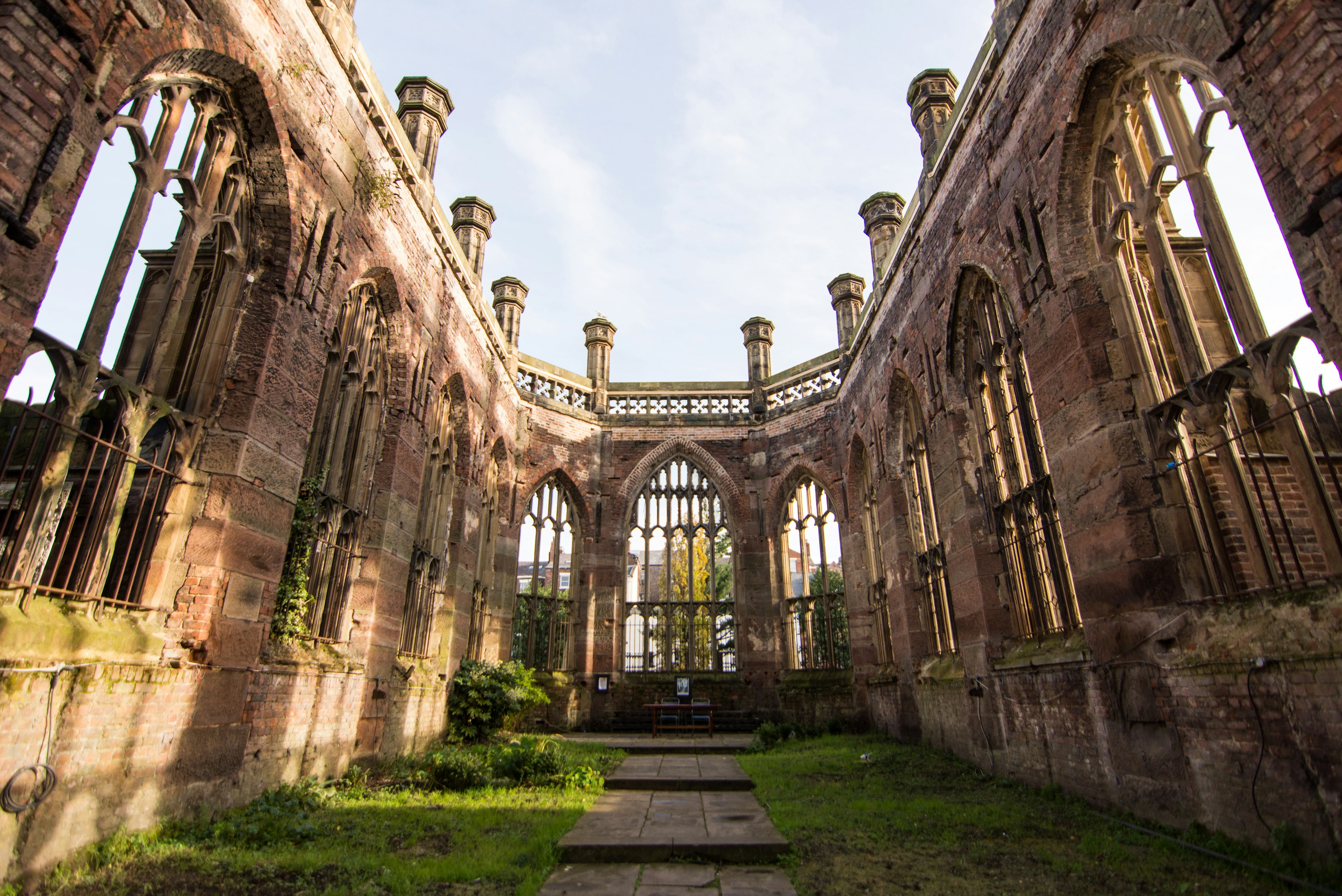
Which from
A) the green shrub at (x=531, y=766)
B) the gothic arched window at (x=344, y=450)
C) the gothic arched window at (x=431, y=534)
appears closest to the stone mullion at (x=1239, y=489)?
the green shrub at (x=531, y=766)

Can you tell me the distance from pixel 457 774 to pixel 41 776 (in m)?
4.14

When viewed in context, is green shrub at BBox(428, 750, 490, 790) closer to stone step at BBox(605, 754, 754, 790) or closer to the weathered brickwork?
the weathered brickwork

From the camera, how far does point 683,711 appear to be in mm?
15508

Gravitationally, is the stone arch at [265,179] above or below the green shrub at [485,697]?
above

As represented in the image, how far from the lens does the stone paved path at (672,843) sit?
4.49 meters

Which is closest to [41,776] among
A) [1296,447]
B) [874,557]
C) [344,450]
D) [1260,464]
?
[344,450]

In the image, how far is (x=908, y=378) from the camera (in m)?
12.0

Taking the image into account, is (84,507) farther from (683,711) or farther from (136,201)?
(683,711)

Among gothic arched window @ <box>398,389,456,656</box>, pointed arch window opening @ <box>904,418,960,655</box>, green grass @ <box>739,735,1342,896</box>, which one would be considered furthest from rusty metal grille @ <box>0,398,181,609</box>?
pointed arch window opening @ <box>904,418,960,655</box>

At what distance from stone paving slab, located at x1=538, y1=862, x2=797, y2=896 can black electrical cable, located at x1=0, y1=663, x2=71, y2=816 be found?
3250 mm

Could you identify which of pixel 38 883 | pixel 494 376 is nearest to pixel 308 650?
pixel 38 883

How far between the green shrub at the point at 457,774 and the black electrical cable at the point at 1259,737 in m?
6.95

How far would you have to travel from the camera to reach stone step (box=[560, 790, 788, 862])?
16.9 ft

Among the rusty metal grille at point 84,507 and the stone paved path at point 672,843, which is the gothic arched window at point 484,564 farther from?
the rusty metal grille at point 84,507
